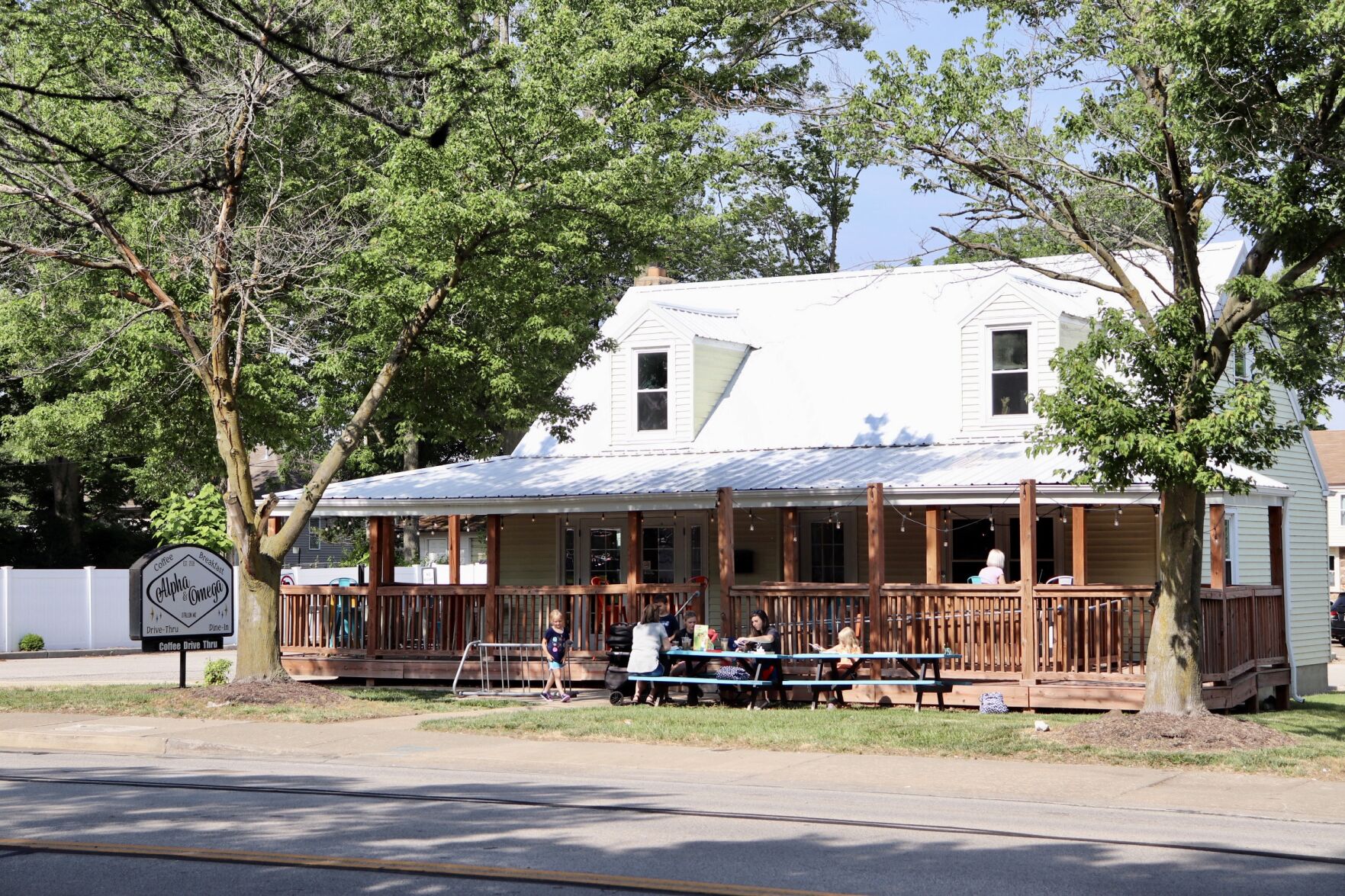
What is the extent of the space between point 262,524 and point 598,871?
12750mm

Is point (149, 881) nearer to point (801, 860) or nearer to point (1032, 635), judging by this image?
point (801, 860)

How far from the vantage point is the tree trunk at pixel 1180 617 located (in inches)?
594

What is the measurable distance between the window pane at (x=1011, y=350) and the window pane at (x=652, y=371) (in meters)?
6.02

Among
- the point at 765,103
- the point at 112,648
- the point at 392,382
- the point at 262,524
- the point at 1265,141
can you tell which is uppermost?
the point at 765,103

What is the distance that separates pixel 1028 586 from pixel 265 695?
960cm

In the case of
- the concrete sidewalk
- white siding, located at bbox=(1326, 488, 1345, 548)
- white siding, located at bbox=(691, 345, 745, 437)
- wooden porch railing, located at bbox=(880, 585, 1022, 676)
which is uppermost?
white siding, located at bbox=(691, 345, 745, 437)

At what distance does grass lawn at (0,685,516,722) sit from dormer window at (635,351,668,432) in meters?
7.19

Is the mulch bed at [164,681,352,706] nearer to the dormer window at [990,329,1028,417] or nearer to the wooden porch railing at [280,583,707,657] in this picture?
the wooden porch railing at [280,583,707,657]

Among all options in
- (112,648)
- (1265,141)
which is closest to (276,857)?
(1265,141)

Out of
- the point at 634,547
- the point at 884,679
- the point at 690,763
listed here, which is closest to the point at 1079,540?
the point at 884,679

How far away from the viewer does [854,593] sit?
65.3 feet

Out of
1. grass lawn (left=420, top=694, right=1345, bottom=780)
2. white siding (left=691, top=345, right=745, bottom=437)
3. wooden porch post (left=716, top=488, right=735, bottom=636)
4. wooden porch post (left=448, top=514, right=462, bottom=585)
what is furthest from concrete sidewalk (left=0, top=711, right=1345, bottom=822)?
white siding (left=691, top=345, right=745, bottom=437)

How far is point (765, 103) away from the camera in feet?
56.1

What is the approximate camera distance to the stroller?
19406 millimetres
